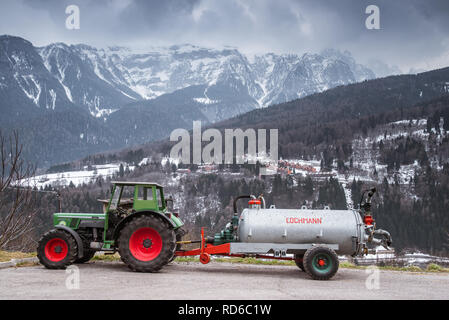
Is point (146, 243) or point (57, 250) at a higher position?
point (146, 243)

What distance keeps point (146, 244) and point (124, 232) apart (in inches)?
26.6

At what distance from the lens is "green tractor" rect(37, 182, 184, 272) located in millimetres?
12844

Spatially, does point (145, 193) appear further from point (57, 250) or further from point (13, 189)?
point (13, 189)

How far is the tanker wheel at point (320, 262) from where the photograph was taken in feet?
41.2

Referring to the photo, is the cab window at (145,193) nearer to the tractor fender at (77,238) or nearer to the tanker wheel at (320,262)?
the tractor fender at (77,238)

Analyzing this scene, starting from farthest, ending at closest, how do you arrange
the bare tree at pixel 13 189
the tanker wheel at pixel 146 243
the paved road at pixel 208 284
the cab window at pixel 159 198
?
the bare tree at pixel 13 189 → the cab window at pixel 159 198 → the tanker wheel at pixel 146 243 → the paved road at pixel 208 284

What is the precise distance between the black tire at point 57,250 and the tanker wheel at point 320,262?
6.35m

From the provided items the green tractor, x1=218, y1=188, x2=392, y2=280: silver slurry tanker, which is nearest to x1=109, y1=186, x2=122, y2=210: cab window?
the green tractor

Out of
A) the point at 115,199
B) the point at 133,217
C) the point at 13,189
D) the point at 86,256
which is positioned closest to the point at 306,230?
the point at 133,217

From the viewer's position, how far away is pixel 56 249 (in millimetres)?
13398

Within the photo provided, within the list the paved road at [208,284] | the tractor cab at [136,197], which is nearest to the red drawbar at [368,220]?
the paved road at [208,284]
